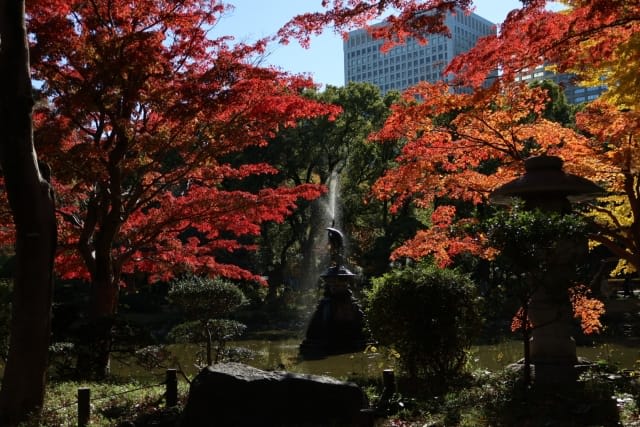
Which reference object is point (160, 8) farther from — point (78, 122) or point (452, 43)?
point (452, 43)

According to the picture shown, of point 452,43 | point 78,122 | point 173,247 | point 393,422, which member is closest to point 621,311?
point 452,43

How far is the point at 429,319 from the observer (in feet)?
23.2

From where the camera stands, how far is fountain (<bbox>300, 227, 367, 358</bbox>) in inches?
526

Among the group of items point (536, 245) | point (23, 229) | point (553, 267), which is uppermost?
point (23, 229)

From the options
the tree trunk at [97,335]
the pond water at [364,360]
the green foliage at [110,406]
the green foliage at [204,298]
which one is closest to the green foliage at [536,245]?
the green foliage at [110,406]

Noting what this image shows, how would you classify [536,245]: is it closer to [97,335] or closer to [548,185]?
[548,185]

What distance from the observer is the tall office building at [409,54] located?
14859mm

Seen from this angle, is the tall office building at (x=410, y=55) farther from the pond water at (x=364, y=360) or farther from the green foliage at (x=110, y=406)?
the green foliage at (x=110, y=406)

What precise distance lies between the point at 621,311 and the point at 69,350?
1699 centimetres

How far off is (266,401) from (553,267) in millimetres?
3028

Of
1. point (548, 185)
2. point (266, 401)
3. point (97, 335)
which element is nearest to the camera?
point (266, 401)

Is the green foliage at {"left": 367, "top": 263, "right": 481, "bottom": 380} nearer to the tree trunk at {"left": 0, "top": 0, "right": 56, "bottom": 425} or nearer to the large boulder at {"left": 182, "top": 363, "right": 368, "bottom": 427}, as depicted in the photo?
the large boulder at {"left": 182, "top": 363, "right": 368, "bottom": 427}

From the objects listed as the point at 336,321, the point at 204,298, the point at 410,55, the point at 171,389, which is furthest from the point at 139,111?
the point at 410,55

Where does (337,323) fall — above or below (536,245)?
below
